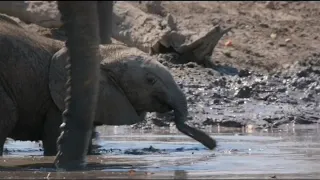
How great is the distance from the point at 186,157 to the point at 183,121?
0.99 metres

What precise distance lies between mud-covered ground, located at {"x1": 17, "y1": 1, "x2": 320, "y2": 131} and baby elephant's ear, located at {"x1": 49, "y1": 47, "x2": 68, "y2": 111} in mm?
4454

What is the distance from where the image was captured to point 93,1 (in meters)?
8.23

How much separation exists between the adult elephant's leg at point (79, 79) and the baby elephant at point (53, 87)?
235cm

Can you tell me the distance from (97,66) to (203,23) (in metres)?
14.6

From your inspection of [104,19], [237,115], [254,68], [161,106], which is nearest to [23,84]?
[161,106]

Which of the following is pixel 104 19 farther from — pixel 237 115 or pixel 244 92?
pixel 244 92

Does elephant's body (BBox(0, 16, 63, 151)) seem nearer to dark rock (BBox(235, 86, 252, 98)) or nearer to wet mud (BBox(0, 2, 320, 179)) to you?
wet mud (BBox(0, 2, 320, 179))

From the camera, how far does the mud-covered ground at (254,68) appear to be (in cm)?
1653

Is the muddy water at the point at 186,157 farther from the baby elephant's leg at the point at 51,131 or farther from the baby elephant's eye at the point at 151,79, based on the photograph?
the baby elephant's eye at the point at 151,79

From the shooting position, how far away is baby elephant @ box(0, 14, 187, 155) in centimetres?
1133

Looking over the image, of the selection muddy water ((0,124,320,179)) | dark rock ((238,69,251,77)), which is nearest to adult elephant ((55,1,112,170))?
muddy water ((0,124,320,179))

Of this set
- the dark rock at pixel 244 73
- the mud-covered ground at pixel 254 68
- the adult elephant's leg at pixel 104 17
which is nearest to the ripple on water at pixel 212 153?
the adult elephant's leg at pixel 104 17

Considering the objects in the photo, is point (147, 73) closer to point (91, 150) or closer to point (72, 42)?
point (91, 150)

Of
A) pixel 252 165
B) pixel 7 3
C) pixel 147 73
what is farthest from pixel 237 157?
pixel 7 3
